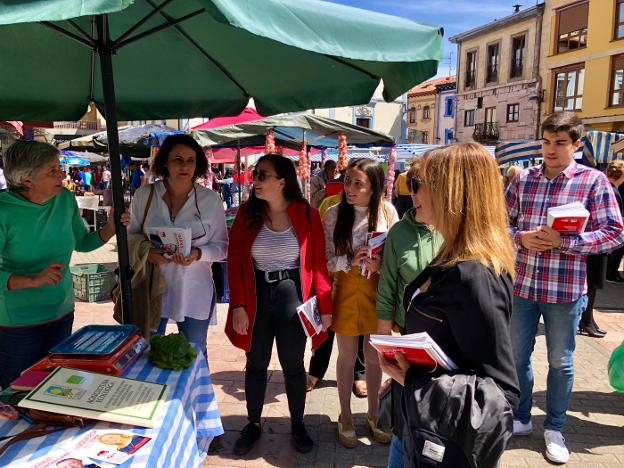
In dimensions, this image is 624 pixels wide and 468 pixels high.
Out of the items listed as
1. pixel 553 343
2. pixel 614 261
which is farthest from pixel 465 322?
pixel 614 261

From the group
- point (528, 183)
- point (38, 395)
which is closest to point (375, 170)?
point (528, 183)

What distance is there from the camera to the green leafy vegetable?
2.03 meters

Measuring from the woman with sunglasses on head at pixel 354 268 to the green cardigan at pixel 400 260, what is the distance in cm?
22

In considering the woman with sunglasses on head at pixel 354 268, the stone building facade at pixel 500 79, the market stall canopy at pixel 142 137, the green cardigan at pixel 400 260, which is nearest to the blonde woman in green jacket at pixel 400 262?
the green cardigan at pixel 400 260

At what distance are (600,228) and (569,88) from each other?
88.2ft

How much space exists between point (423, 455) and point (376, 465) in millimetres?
1593

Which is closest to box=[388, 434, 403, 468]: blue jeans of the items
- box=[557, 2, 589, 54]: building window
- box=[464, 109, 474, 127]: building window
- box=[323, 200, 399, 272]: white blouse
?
box=[323, 200, 399, 272]: white blouse

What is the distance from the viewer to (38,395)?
1524mm

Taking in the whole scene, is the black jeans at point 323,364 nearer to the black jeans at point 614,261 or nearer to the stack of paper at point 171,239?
the stack of paper at point 171,239

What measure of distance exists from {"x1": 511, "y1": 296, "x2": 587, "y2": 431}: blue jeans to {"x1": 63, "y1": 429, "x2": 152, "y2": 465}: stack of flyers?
7.92 feet

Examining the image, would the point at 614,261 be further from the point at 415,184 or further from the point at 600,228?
the point at 415,184

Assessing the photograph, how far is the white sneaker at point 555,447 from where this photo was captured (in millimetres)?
2938

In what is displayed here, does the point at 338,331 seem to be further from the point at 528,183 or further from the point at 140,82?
the point at 140,82

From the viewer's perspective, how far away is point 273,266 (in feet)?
9.07
